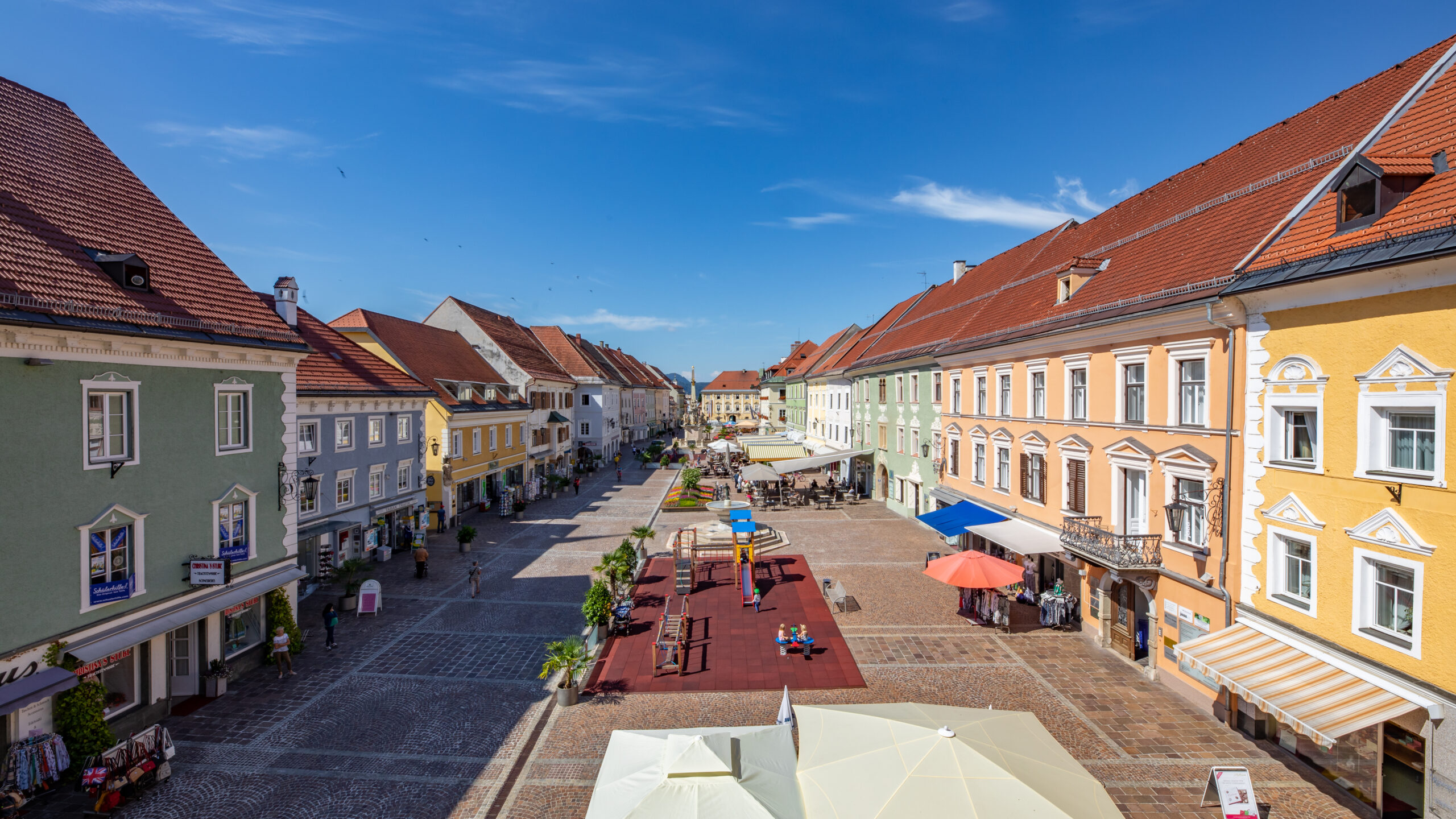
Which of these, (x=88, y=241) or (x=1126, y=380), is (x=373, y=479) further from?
(x=1126, y=380)

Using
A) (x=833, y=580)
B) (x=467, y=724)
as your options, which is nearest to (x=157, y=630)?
(x=467, y=724)

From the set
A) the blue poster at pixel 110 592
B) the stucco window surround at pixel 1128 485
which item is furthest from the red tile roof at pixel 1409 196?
the blue poster at pixel 110 592

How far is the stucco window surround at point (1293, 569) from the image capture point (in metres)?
10.4

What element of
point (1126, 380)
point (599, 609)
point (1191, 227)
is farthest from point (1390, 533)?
point (599, 609)

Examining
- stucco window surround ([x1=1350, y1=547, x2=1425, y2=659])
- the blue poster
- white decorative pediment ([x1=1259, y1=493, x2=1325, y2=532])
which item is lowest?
the blue poster

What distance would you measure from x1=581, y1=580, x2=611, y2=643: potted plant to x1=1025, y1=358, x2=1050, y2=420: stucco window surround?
43.9 feet

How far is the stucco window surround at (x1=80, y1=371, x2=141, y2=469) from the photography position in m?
11.3

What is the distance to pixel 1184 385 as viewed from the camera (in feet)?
44.5

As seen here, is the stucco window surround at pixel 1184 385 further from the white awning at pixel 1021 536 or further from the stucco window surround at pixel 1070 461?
the white awning at pixel 1021 536

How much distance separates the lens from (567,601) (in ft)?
66.9

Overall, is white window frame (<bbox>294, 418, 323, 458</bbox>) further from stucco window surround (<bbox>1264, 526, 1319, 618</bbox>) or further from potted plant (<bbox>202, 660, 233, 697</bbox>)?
stucco window surround (<bbox>1264, 526, 1319, 618</bbox>)

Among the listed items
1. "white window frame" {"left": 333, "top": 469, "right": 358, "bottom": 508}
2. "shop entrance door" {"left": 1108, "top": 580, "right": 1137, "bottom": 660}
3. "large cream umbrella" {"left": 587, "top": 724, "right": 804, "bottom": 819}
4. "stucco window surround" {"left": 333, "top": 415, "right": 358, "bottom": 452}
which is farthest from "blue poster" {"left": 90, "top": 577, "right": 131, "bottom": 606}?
"shop entrance door" {"left": 1108, "top": 580, "right": 1137, "bottom": 660}

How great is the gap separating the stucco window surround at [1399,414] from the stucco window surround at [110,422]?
2049 centimetres

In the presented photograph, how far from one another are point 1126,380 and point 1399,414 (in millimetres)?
6303
